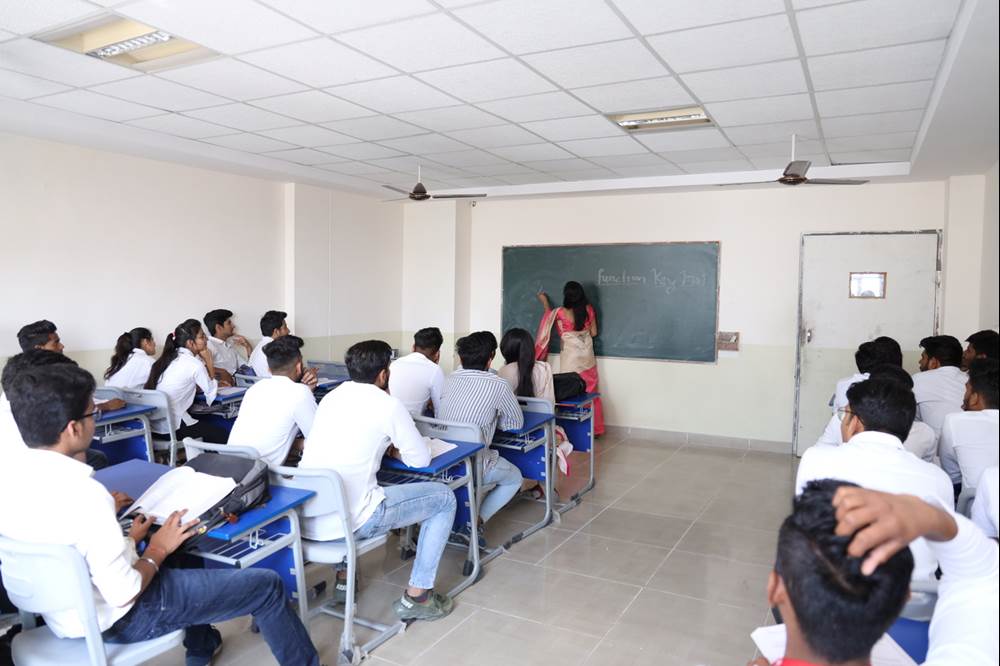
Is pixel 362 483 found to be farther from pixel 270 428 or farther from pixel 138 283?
pixel 138 283

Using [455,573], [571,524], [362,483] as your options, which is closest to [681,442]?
[571,524]

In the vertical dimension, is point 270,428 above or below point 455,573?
above

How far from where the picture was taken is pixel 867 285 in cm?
597

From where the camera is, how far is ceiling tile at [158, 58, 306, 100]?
11.0 ft

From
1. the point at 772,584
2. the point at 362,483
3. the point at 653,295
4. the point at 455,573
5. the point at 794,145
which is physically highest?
the point at 794,145

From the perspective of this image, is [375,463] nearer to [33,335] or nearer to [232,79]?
[232,79]

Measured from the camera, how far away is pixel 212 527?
2059 millimetres

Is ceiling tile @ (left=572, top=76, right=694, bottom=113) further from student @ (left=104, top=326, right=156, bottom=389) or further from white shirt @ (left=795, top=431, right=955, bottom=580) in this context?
student @ (left=104, top=326, right=156, bottom=389)

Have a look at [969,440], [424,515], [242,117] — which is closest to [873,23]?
[969,440]

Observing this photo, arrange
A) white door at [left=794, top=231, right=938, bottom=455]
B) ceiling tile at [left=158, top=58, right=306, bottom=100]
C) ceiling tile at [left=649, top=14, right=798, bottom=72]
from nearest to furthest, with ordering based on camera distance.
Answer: ceiling tile at [left=649, top=14, right=798, bottom=72] → ceiling tile at [left=158, top=58, right=306, bottom=100] → white door at [left=794, top=231, right=938, bottom=455]

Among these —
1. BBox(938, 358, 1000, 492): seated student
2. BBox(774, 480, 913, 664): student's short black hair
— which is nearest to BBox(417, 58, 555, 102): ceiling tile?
BBox(938, 358, 1000, 492): seated student

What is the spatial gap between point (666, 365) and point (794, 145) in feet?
8.84

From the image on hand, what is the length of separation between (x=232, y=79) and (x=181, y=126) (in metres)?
1.24

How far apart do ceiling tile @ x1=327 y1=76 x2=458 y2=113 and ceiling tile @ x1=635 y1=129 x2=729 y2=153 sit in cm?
156
